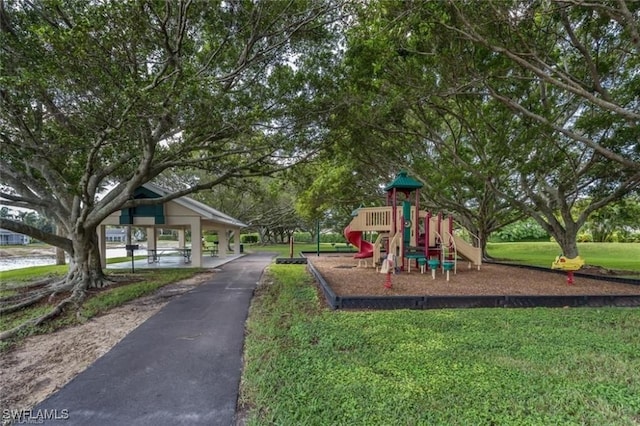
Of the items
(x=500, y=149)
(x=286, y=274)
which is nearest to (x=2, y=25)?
(x=286, y=274)

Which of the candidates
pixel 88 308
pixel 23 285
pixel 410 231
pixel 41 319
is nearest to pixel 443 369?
pixel 41 319

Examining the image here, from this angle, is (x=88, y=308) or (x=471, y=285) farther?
(x=471, y=285)

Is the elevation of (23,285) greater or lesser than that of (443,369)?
lesser

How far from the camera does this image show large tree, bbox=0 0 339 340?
6246mm

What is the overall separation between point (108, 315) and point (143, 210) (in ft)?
30.3

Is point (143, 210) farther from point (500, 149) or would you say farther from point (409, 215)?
point (500, 149)

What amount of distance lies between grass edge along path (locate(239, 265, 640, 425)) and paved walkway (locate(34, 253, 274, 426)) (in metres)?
0.28

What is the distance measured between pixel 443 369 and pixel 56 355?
523 cm

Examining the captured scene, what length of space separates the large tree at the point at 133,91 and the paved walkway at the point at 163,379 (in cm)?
402

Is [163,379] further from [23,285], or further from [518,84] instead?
[518,84]

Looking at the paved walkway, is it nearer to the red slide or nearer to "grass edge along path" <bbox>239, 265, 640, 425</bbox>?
"grass edge along path" <bbox>239, 265, 640, 425</bbox>

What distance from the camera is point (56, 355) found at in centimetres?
466

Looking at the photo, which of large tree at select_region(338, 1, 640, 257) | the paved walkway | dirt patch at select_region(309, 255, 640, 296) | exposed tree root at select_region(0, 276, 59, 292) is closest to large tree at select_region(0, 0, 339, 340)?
exposed tree root at select_region(0, 276, 59, 292)

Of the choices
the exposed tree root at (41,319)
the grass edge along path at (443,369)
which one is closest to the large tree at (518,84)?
the grass edge along path at (443,369)
